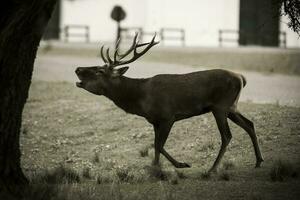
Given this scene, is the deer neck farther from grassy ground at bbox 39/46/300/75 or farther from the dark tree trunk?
grassy ground at bbox 39/46/300/75

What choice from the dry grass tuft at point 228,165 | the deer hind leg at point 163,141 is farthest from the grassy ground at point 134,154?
the deer hind leg at point 163,141

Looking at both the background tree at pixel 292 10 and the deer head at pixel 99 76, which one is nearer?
the background tree at pixel 292 10

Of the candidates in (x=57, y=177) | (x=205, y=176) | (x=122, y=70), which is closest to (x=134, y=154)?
(x=122, y=70)

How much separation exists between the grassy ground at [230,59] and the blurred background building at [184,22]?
313 inches

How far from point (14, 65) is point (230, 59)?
77.9ft

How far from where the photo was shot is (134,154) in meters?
13.3

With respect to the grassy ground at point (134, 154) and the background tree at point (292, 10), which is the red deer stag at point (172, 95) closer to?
the grassy ground at point (134, 154)

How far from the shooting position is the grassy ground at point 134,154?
29.9 feet

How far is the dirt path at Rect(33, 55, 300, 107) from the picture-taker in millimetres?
18375

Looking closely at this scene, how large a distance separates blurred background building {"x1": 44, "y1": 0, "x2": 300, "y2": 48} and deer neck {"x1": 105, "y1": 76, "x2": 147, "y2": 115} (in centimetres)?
3123

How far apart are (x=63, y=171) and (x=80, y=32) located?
3794 cm

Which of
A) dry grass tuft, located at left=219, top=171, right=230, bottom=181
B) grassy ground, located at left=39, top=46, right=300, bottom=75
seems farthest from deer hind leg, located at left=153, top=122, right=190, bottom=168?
grassy ground, located at left=39, top=46, right=300, bottom=75

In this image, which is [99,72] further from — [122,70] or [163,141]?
[163,141]

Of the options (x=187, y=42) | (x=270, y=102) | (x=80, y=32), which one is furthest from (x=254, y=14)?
(x=270, y=102)
